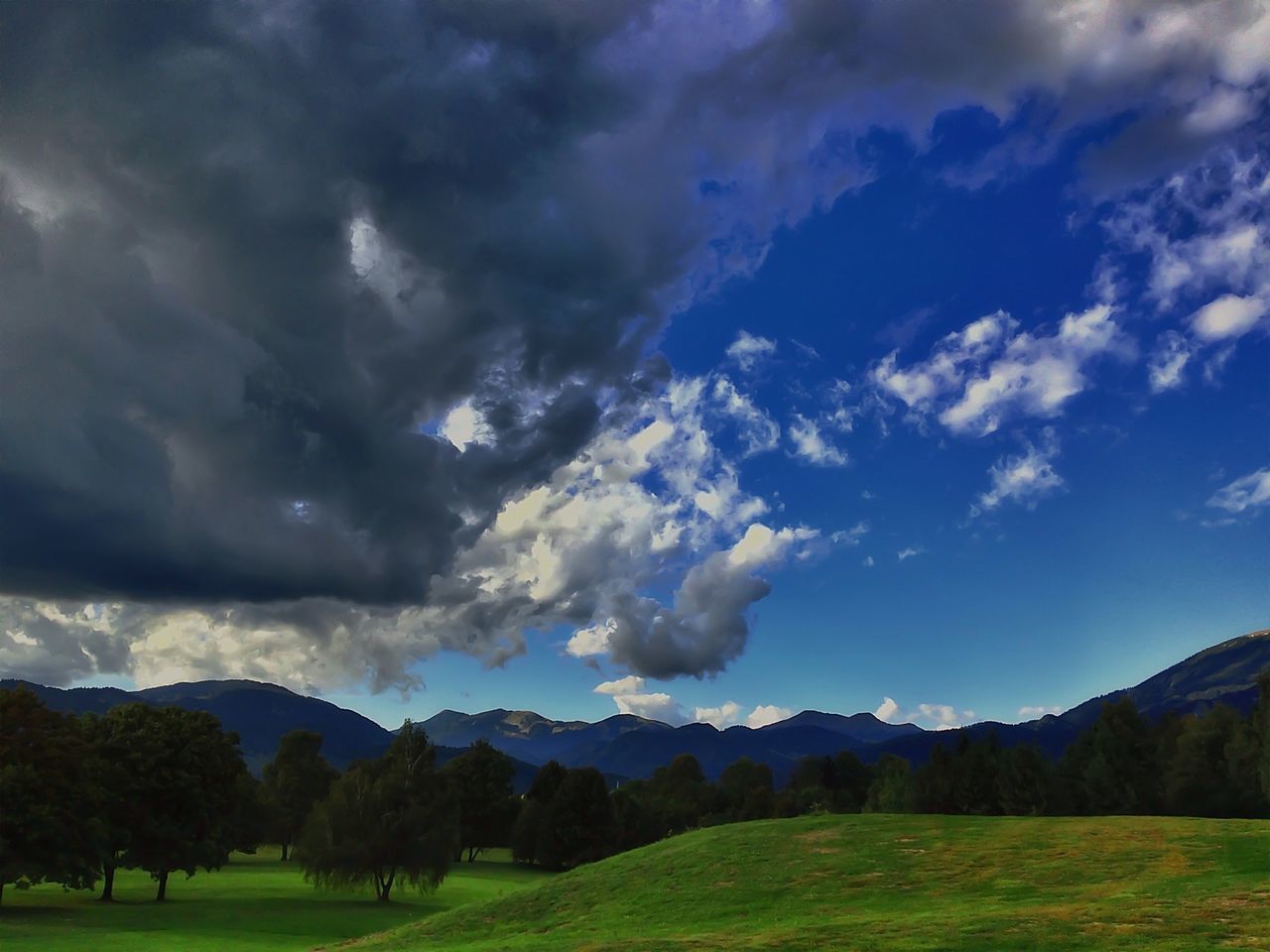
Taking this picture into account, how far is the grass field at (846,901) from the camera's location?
88.1 feet

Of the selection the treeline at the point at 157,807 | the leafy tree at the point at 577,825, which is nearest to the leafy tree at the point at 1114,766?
the leafy tree at the point at 577,825

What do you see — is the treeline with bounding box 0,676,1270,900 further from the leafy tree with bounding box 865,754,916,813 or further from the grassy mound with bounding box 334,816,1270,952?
the grassy mound with bounding box 334,816,1270,952

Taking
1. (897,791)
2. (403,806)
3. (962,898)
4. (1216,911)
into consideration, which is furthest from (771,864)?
(897,791)

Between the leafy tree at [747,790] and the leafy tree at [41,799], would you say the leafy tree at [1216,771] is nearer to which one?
the leafy tree at [747,790]

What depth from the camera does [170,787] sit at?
2840 inches

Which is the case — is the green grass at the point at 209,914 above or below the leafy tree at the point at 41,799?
below

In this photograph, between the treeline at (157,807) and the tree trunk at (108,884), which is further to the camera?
the tree trunk at (108,884)

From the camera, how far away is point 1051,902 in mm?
32062

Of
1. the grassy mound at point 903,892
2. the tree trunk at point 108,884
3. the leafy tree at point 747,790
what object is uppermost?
the leafy tree at point 747,790

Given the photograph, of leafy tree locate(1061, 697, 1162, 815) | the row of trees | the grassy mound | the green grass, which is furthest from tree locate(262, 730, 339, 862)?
leafy tree locate(1061, 697, 1162, 815)

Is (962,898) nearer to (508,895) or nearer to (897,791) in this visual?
(508,895)

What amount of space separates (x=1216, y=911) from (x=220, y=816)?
78536 millimetres

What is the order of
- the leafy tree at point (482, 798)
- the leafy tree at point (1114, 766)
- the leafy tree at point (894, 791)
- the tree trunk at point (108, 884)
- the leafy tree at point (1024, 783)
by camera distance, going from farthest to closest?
the leafy tree at point (482, 798)
the leafy tree at point (894, 791)
the leafy tree at point (1024, 783)
the leafy tree at point (1114, 766)
the tree trunk at point (108, 884)

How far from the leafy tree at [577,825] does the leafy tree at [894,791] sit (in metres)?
44.4
